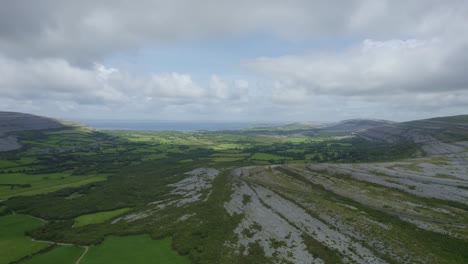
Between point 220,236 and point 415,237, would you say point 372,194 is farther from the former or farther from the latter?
point 220,236

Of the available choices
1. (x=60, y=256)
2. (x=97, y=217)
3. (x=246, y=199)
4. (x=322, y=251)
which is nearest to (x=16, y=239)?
(x=60, y=256)

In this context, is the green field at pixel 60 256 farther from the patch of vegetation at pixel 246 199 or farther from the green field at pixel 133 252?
the patch of vegetation at pixel 246 199

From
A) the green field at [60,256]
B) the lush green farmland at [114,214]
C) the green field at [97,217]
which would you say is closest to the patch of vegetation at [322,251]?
the lush green farmland at [114,214]

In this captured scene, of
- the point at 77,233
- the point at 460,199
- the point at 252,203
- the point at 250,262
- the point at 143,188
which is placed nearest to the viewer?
the point at 250,262

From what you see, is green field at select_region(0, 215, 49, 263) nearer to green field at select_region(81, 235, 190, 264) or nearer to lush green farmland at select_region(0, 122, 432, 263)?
lush green farmland at select_region(0, 122, 432, 263)

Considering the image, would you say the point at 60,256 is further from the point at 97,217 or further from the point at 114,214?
the point at 114,214

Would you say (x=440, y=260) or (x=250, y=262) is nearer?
(x=440, y=260)

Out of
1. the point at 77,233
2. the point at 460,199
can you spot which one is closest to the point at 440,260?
the point at 460,199
